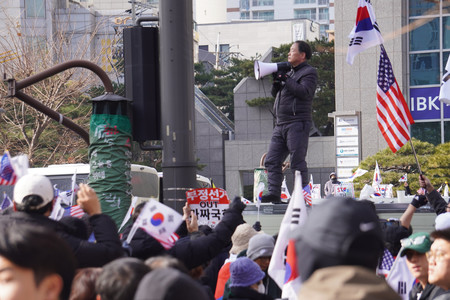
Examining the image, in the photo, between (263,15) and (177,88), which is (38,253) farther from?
(263,15)

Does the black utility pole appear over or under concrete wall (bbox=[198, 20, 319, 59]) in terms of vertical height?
under

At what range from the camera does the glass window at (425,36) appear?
3738 cm

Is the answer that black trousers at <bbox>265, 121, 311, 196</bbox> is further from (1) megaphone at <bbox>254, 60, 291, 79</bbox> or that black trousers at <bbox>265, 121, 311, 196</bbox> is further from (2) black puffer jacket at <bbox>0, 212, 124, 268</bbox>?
(2) black puffer jacket at <bbox>0, 212, 124, 268</bbox>

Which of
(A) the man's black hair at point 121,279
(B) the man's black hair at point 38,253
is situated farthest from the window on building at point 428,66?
(B) the man's black hair at point 38,253

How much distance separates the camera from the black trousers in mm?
10578

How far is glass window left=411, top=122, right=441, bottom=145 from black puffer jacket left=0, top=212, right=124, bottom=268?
108ft

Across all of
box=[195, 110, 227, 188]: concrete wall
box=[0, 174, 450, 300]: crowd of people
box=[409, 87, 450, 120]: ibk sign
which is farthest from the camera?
box=[195, 110, 227, 188]: concrete wall

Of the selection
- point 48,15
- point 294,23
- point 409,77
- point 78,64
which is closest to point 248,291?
point 78,64

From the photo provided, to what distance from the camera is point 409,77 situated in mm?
38062

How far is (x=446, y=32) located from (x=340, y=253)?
36191 mm

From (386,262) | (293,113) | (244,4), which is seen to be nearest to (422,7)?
(293,113)

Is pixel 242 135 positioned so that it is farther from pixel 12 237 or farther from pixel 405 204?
pixel 12 237

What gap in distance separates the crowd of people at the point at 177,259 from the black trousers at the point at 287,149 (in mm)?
4559

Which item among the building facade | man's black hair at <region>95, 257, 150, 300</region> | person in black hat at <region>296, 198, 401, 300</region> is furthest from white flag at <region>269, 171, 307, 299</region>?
the building facade
